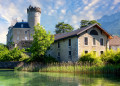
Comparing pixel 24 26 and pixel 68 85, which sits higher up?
pixel 24 26

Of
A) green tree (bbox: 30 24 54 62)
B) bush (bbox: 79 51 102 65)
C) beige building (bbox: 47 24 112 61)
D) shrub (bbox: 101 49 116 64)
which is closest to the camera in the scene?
bush (bbox: 79 51 102 65)

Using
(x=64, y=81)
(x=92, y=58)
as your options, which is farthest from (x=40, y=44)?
(x=64, y=81)

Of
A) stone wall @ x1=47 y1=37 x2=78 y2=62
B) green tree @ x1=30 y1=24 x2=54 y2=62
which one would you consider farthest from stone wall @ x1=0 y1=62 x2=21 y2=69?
stone wall @ x1=47 y1=37 x2=78 y2=62

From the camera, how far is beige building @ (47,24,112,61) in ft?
Answer: 101

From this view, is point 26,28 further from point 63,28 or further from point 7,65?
point 7,65

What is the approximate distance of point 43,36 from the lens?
105ft

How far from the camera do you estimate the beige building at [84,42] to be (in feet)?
101

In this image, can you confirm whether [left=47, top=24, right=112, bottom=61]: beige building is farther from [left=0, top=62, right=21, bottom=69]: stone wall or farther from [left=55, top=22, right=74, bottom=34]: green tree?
[left=55, top=22, right=74, bottom=34]: green tree

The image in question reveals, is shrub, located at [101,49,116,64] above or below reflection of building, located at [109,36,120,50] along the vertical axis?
below

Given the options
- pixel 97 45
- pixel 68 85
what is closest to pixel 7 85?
pixel 68 85

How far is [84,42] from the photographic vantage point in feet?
103

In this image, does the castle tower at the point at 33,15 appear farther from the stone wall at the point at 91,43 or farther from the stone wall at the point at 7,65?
the stone wall at the point at 91,43

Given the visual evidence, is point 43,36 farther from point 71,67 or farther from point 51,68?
point 71,67

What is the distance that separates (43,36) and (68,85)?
696 inches
